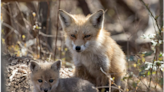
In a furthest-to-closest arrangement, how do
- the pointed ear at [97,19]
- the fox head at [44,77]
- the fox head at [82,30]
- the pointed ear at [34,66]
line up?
the pointed ear at [97,19]
the fox head at [82,30]
the pointed ear at [34,66]
the fox head at [44,77]

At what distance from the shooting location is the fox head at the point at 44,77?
4.24m

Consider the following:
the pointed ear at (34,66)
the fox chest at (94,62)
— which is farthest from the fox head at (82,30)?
the pointed ear at (34,66)

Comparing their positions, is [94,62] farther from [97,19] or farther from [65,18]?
[65,18]

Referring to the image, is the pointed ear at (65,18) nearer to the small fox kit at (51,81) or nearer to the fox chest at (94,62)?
the fox chest at (94,62)

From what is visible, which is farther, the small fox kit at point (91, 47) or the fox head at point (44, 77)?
the small fox kit at point (91, 47)

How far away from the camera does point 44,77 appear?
4258 millimetres

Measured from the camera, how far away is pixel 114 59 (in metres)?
5.70

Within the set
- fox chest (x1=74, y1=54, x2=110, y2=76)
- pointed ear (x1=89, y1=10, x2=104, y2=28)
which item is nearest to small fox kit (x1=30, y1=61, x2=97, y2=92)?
fox chest (x1=74, y1=54, x2=110, y2=76)

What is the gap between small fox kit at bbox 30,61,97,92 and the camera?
4270 mm

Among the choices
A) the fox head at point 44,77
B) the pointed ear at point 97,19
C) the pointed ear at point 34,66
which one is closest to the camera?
the fox head at point 44,77

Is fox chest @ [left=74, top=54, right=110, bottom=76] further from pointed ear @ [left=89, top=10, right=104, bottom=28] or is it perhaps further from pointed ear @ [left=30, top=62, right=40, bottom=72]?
pointed ear @ [left=30, top=62, right=40, bottom=72]

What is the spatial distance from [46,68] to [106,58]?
166 cm

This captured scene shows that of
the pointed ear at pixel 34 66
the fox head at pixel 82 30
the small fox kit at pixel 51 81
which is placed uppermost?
the fox head at pixel 82 30

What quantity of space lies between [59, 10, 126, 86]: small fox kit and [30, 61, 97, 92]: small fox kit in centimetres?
81
